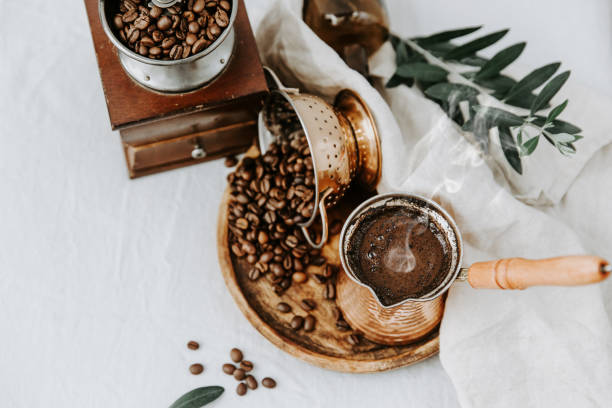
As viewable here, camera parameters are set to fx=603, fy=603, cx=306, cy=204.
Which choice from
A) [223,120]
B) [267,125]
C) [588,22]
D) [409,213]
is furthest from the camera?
[588,22]

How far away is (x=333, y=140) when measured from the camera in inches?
44.6

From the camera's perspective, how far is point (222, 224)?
1.29 meters

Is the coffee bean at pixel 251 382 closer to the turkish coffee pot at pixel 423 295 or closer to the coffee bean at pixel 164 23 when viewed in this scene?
Answer: the turkish coffee pot at pixel 423 295

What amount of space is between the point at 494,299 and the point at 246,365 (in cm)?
52

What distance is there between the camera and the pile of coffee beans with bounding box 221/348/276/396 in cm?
124

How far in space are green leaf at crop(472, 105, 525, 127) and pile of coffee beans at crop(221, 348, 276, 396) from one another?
0.68 m

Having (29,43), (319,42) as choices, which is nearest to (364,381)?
(319,42)

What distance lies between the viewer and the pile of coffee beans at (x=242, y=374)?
4.07ft

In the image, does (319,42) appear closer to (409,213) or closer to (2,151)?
(409,213)

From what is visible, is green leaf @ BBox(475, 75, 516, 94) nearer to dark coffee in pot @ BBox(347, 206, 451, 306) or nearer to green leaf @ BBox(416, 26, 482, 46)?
green leaf @ BBox(416, 26, 482, 46)

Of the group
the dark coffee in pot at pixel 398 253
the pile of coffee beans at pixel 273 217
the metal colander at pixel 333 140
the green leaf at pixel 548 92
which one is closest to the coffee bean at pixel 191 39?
the metal colander at pixel 333 140

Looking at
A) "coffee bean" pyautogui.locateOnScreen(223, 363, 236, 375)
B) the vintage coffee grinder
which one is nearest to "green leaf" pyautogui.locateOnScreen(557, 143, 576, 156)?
the vintage coffee grinder

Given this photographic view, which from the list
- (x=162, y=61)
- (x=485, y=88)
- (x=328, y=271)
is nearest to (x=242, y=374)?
(x=328, y=271)

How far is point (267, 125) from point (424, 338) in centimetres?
56
